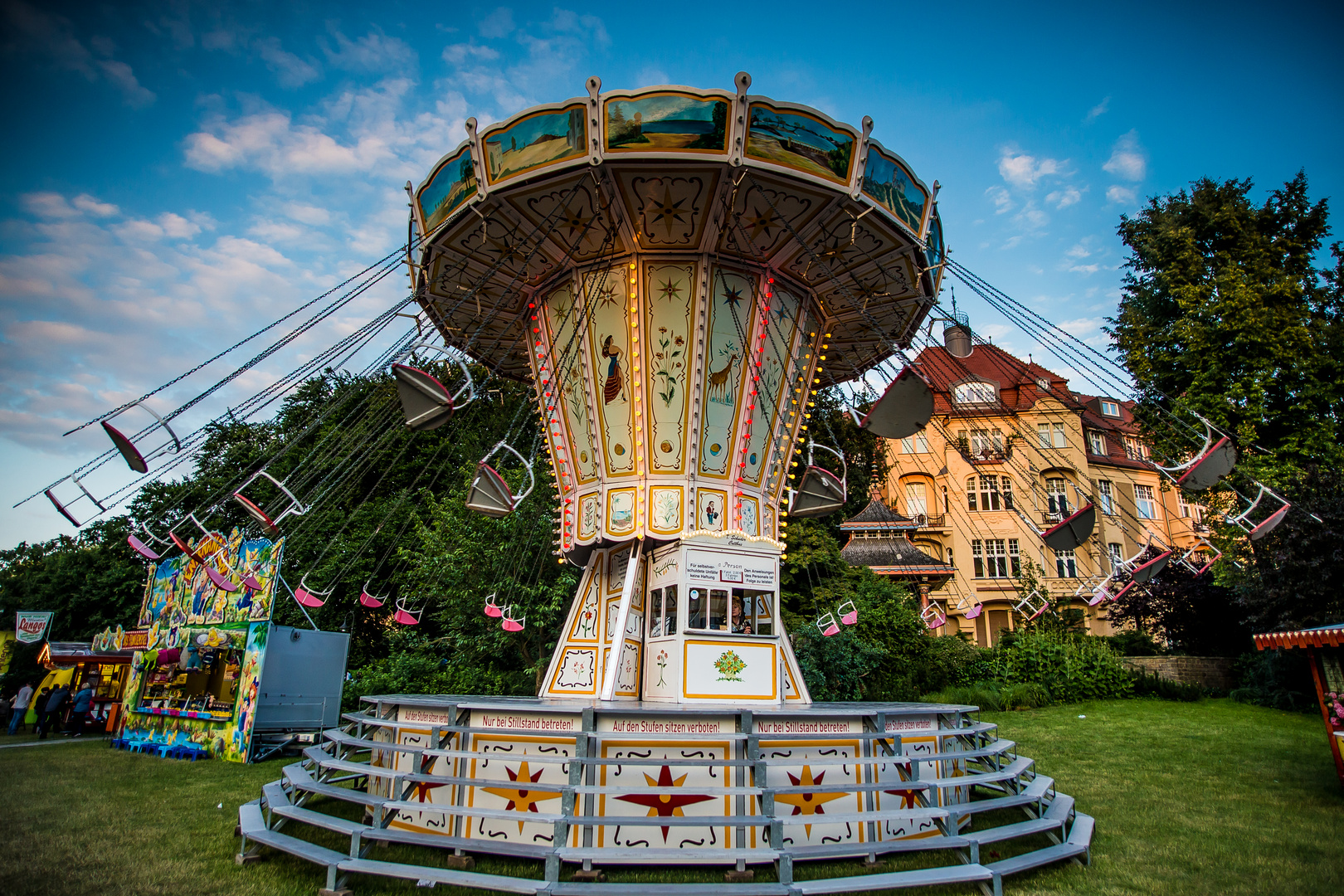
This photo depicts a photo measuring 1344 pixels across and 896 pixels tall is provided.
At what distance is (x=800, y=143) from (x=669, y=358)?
290 cm

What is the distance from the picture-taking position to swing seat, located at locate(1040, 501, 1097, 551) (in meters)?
8.71

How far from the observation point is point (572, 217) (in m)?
8.46

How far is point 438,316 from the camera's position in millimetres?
10977

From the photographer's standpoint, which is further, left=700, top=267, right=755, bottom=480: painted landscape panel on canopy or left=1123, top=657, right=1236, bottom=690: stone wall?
left=1123, top=657, right=1236, bottom=690: stone wall

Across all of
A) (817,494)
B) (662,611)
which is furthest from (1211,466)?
(662,611)

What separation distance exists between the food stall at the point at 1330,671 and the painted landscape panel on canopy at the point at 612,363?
26.5 feet

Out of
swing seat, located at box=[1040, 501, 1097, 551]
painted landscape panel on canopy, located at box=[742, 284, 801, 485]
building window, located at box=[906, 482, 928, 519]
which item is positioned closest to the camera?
swing seat, located at box=[1040, 501, 1097, 551]

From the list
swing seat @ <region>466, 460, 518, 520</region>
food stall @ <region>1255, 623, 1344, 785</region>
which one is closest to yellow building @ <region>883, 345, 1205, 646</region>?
food stall @ <region>1255, 623, 1344, 785</region>

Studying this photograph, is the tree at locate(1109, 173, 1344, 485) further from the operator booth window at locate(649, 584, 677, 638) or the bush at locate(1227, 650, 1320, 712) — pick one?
the operator booth window at locate(649, 584, 677, 638)

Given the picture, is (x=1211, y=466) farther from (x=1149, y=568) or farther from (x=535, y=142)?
(x=535, y=142)

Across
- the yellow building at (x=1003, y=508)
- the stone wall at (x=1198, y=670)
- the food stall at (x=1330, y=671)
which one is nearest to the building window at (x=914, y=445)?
the yellow building at (x=1003, y=508)

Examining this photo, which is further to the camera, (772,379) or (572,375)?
(572,375)

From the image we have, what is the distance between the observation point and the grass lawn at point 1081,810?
17.7 feet

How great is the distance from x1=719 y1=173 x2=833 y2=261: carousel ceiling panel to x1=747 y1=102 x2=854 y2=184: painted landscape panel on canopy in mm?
222
